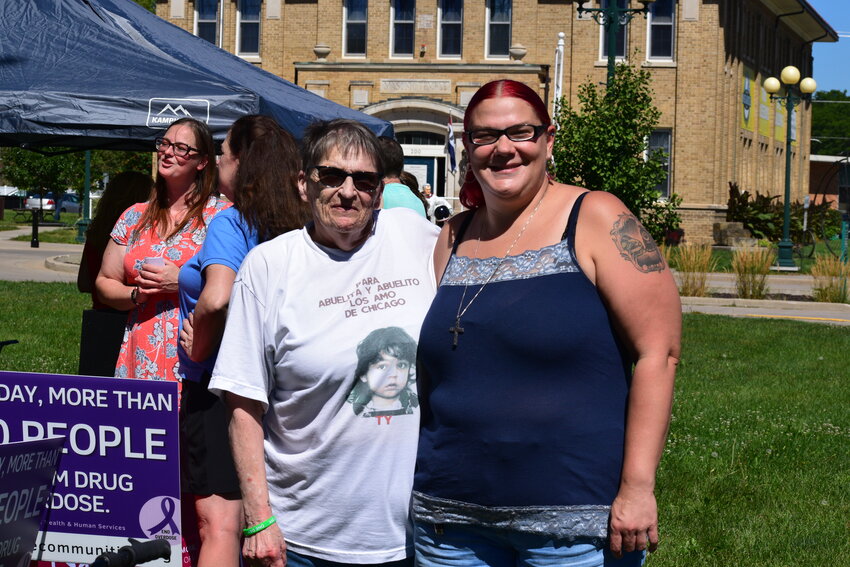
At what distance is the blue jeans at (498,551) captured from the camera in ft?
Result: 9.36

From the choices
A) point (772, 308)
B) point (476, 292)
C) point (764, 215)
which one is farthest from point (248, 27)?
point (476, 292)

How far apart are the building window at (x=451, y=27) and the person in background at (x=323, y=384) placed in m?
33.6

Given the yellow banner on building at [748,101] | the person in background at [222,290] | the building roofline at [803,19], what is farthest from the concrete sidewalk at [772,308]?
the building roofline at [803,19]

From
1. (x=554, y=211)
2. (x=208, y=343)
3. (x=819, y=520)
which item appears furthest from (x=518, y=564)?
(x=819, y=520)

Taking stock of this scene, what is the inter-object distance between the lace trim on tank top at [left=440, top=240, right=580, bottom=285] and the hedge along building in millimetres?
30880

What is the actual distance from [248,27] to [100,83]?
3216cm

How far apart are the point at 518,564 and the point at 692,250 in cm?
2018

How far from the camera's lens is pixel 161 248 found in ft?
15.6

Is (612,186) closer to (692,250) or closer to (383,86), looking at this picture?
(692,250)

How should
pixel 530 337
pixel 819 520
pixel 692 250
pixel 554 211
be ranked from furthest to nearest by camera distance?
pixel 692 250 → pixel 819 520 → pixel 554 211 → pixel 530 337

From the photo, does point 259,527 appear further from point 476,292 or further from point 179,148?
point 179,148

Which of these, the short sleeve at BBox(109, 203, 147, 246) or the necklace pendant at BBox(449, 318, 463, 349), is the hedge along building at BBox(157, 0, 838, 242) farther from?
the necklace pendant at BBox(449, 318, 463, 349)

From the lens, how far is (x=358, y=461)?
3.23 metres

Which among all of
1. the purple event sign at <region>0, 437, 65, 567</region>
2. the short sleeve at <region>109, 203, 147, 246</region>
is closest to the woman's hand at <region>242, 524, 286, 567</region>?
the purple event sign at <region>0, 437, 65, 567</region>
